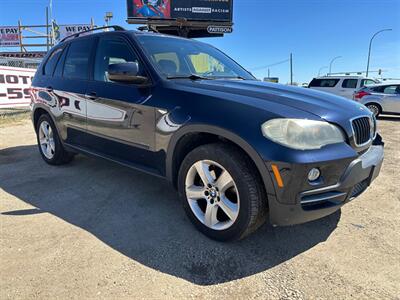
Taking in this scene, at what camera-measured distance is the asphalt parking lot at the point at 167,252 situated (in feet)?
6.88

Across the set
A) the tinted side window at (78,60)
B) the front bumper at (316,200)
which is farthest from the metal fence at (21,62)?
the front bumper at (316,200)

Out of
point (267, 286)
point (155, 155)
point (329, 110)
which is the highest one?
point (329, 110)

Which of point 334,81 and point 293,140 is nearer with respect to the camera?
point 293,140

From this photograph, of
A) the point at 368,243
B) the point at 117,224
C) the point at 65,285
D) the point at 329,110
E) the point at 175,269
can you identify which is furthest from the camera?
the point at 117,224

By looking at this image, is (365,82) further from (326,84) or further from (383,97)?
(383,97)

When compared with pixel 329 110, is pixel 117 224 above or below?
below

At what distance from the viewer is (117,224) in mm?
2945

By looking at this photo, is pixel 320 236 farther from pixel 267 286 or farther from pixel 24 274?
pixel 24 274

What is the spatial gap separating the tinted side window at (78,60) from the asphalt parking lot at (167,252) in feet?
4.82

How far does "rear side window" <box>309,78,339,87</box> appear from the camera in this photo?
14.4 meters

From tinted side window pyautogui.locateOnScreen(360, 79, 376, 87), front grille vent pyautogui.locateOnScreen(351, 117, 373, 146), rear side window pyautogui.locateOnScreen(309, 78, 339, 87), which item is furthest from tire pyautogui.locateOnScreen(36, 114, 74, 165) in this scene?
tinted side window pyautogui.locateOnScreen(360, 79, 376, 87)

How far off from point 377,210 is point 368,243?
0.80 m

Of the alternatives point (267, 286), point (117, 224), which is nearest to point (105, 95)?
point (117, 224)

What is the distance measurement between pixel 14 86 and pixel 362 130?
37.3 feet
